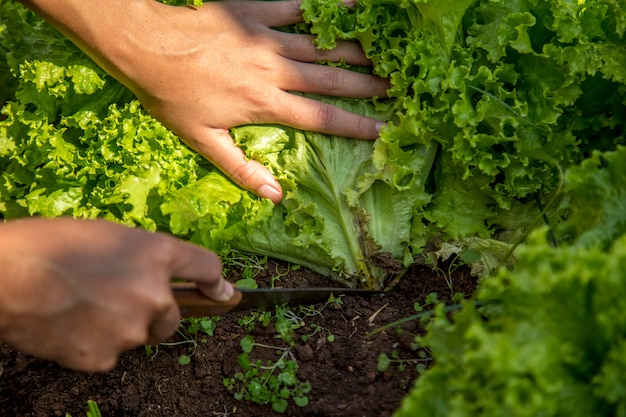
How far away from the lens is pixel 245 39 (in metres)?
3.32

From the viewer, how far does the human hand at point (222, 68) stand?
3.23 metres

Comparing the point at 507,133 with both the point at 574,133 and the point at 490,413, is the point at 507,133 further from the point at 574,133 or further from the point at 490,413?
the point at 490,413

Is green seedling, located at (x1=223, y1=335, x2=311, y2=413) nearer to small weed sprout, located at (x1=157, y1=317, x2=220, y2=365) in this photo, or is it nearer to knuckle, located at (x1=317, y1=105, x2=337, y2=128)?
small weed sprout, located at (x1=157, y1=317, x2=220, y2=365)

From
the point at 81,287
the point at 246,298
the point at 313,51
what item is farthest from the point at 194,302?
the point at 313,51

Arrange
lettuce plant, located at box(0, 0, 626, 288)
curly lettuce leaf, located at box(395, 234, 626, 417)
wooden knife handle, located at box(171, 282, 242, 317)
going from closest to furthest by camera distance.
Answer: curly lettuce leaf, located at box(395, 234, 626, 417) → wooden knife handle, located at box(171, 282, 242, 317) → lettuce plant, located at box(0, 0, 626, 288)

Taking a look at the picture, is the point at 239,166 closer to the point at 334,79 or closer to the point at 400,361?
the point at 334,79

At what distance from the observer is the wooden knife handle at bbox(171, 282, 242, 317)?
2246 mm

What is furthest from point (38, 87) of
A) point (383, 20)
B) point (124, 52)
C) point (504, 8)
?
point (504, 8)

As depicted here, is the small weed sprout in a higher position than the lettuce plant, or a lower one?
lower

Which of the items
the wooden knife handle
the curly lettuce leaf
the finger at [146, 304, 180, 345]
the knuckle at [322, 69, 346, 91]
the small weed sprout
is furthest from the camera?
the knuckle at [322, 69, 346, 91]

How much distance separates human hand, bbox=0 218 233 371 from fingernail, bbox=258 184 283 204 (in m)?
1.32

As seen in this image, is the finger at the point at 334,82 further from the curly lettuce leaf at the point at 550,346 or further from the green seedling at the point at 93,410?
the green seedling at the point at 93,410

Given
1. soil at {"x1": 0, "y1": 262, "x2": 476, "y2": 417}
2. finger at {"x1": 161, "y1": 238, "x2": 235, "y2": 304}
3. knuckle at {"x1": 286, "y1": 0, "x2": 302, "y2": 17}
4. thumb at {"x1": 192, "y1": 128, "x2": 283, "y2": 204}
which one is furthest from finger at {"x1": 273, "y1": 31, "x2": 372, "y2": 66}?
finger at {"x1": 161, "y1": 238, "x2": 235, "y2": 304}

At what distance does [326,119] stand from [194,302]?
1.33 m
